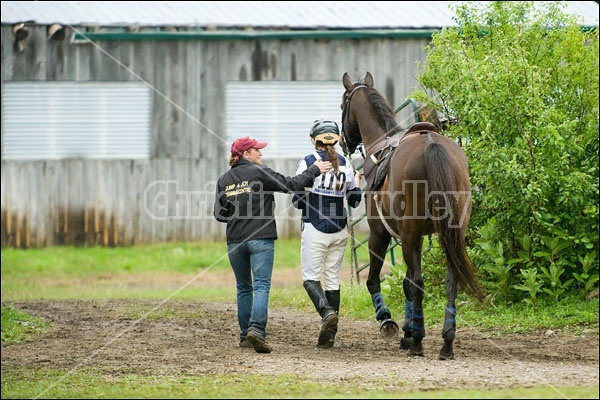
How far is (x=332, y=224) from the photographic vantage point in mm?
9539

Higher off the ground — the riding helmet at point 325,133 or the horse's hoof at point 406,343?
the riding helmet at point 325,133

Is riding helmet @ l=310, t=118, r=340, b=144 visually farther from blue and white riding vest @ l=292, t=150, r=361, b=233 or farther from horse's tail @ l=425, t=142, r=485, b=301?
horse's tail @ l=425, t=142, r=485, b=301

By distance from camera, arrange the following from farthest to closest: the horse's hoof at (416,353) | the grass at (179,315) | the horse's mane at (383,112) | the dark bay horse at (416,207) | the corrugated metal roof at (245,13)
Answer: the corrugated metal roof at (245,13) → the horse's mane at (383,112) → the horse's hoof at (416,353) → the dark bay horse at (416,207) → the grass at (179,315)

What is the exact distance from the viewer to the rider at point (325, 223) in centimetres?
952

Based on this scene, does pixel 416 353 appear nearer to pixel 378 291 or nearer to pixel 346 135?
pixel 378 291

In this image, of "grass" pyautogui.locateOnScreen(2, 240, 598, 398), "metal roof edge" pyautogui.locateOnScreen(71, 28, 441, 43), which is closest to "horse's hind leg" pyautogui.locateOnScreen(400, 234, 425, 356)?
"grass" pyautogui.locateOnScreen(2, 240, 598, 398)

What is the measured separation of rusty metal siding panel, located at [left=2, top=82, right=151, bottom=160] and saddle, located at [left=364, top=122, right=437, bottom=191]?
1035 centimetres

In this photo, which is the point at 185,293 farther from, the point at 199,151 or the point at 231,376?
the point at 231,376

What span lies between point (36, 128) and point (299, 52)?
5.45 meters

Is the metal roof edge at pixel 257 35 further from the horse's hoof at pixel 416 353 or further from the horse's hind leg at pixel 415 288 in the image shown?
the horse's hoof at pixel 416 353

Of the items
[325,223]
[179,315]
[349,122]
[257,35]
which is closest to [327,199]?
[325,223]

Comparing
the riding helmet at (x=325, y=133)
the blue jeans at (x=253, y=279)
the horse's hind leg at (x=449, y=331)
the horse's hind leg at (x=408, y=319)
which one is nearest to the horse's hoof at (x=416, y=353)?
the horse's hind leg at (x=449, y=331)

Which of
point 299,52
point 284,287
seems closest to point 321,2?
point 299,52

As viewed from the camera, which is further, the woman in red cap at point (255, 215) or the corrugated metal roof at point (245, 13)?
the corrugated metal roof at point (245, 13)
